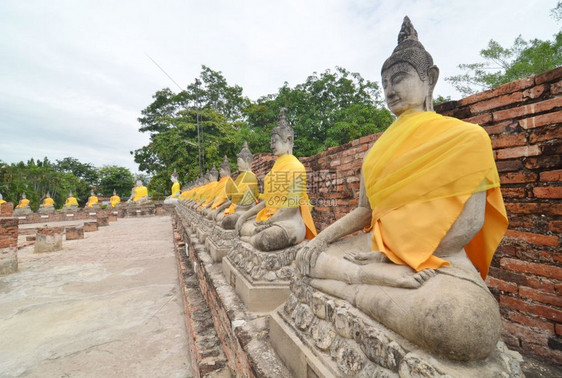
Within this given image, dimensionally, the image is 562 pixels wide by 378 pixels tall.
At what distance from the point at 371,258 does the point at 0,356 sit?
14.0ft

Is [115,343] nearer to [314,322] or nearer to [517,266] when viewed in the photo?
[314,322]

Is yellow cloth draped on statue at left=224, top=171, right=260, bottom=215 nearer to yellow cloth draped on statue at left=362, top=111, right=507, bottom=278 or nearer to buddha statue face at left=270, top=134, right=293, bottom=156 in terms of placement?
buddha statue face at left=270, top=134, right=293, bottom=156

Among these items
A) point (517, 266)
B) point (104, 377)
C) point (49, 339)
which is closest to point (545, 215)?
point (517, 266)

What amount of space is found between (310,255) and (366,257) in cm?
38

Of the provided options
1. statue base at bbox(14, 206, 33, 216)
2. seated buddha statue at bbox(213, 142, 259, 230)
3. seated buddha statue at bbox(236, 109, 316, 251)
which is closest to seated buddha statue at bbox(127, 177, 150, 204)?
statue base at bbox(14, 206, 33, 216)

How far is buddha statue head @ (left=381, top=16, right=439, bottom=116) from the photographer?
1581mm

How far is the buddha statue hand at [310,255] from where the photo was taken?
181 centimetres

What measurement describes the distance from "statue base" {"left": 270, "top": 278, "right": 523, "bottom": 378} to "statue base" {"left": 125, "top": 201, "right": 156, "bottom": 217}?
2252 centimetres

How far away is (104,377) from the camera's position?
2836mm

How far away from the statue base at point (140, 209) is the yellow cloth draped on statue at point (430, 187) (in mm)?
23156

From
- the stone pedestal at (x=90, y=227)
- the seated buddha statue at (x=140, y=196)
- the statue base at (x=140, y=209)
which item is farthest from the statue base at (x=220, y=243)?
the seated buddha statue at (x=140, y=196)

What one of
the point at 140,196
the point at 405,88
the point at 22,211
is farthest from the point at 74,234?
the point at 22,211

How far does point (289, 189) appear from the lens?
2.94m

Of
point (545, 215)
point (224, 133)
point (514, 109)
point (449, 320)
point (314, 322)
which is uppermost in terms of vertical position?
point (224, 133)
